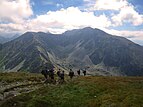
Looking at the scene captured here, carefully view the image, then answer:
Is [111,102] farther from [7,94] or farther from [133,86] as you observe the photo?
[7,94]

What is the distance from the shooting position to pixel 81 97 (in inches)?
2026

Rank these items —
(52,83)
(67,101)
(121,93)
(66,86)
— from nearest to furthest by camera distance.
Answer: (67,101)
(121,93)
(66,86)
(52,83)

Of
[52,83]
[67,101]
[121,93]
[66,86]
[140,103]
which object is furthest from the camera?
[52,83]

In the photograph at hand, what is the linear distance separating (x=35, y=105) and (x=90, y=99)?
34.5ft

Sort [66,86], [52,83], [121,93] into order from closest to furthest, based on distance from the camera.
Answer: [121,93]
[66,86]
[52,83]

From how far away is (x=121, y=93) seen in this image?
173 feet

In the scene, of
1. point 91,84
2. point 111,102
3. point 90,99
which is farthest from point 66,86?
point 111,102

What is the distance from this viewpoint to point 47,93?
53.8 meters

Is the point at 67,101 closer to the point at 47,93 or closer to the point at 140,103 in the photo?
the point at 47,93

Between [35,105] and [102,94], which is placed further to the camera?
[102,94]

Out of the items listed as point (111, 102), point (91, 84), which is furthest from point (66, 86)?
point (111, 102)

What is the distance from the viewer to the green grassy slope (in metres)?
46.7

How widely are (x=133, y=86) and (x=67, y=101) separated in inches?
755

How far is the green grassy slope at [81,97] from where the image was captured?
46.7 m
